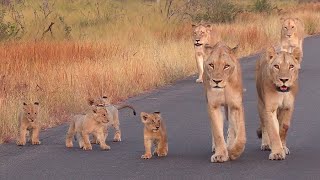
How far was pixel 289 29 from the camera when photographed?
20500mm

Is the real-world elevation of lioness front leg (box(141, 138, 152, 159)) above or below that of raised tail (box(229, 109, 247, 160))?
below

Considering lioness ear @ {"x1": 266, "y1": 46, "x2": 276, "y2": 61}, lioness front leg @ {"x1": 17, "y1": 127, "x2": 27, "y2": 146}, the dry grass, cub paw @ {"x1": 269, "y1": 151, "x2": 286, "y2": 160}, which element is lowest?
the dry grass

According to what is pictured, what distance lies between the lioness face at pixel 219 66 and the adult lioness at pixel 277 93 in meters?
0.42

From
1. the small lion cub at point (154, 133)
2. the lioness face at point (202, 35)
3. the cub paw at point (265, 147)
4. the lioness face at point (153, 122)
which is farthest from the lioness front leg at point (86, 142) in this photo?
the lioness face at point (202, 35)

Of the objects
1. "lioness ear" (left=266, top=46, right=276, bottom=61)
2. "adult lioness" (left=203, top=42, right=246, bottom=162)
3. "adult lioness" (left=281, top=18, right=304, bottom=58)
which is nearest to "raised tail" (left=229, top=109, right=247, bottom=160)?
"adult lioness" (left=203, top=42, right=246, bottom=162)

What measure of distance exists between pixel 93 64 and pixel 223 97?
887 cm

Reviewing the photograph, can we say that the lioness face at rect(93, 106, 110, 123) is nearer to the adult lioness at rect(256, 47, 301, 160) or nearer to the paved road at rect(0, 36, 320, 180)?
the paved road at rect(0, 36, 320, 180)

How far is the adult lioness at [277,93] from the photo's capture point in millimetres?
9102

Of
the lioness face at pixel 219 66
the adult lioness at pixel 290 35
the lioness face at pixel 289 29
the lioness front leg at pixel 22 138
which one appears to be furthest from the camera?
the lioness face at pixel 289 29

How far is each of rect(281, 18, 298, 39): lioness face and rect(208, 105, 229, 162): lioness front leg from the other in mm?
11462

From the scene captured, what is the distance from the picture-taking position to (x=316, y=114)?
42.8ft

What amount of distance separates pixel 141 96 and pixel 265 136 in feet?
19.7

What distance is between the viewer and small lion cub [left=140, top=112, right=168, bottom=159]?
372 inches

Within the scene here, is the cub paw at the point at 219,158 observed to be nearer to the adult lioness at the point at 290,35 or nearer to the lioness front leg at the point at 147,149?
the lioness front leg at the point at 147,149
